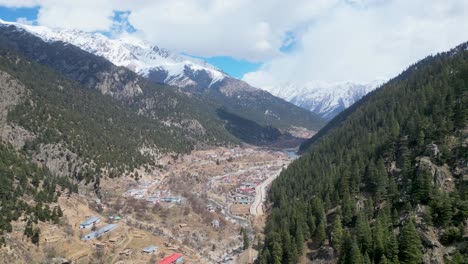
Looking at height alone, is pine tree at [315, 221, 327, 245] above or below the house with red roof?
above

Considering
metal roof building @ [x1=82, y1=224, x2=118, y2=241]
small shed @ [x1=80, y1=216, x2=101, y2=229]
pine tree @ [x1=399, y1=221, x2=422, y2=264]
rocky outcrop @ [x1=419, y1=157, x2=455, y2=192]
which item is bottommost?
metal roof building @ [x1=82, y1=224, x2=118, y2=241]

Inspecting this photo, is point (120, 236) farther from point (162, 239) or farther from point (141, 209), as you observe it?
point (141, 209)

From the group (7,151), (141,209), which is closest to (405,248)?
(141,209)

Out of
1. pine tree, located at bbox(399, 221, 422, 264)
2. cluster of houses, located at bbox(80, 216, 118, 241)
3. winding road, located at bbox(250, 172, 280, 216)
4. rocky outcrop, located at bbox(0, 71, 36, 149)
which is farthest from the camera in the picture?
winding road, located at bbox(250, 172, 280, 216)

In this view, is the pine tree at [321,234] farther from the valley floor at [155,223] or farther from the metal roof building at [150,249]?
the metal roof building at [150,249]

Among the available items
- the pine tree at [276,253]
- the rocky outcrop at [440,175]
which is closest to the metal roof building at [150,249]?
the pine tree at [276,253]

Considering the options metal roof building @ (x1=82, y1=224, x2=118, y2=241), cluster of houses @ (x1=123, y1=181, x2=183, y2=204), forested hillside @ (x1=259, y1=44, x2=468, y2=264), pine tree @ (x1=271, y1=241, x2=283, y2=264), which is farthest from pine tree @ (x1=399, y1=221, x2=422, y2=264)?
cluster of houses @ (x1=123, y1=181, x2=183, y2=204)

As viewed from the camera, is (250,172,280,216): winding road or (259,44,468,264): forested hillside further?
(250,172,280,216): winding road

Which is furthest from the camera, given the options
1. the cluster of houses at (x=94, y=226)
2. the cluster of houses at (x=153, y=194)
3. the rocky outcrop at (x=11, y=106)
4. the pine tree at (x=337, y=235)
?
the cluster of houses at (x=153, y=194)

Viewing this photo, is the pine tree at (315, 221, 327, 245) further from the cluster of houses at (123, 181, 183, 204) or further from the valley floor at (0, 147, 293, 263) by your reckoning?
the cluster of houses at (123, 181, 183, 204)
